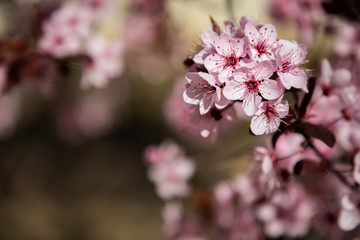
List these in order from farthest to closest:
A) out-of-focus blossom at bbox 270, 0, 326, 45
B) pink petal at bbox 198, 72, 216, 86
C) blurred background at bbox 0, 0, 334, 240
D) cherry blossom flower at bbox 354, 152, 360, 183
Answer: blurred background at bbox 0, 0, 334, 240
out-of-focus blossom at bbox 270, 0, 326, 45
cherry blossom flower at bbox 354, 152, 360, 183
pink petal at bbox 198, 72, 216, 86

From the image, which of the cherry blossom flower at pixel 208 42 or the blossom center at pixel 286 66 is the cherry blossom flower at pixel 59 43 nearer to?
the cherry blossom flower at pixel 208 42

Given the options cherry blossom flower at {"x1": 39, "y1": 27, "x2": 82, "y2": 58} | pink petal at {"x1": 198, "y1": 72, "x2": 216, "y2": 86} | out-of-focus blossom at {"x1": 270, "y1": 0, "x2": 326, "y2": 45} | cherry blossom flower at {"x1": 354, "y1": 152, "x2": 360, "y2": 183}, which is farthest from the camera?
out-of-focus blossom at {"x1": 270, "y1": 0, "x2": 326, "y2": 45}

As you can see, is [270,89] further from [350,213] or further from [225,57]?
[350,213]

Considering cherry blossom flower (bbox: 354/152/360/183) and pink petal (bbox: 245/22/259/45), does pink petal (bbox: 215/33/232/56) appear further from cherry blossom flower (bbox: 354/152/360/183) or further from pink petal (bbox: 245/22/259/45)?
cherry blossom flower (bbox: 354/152/360/183)

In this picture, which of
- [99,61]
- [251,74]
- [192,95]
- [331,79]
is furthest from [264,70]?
[99,61]

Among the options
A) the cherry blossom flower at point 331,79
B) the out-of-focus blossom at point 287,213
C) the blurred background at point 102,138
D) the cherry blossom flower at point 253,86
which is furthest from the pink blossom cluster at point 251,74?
the blurred background at point 102,138

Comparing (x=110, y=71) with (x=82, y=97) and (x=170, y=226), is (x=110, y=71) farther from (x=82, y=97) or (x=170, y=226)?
(x=82, y=97)

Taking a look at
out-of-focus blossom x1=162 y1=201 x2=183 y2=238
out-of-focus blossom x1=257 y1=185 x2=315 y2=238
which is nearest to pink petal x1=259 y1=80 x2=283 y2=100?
out-of-focus blossom x1=257 y1=185 x2=315 y2=238

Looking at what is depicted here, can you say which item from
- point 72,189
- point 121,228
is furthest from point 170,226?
point 72,189
